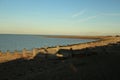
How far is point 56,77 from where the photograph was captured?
1367cm

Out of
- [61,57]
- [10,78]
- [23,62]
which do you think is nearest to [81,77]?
[10,78]

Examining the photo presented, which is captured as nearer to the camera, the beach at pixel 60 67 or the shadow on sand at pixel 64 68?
the shadow on sand at pixel 64 68

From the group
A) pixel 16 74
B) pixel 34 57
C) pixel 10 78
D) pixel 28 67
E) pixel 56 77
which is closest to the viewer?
pixel 56 77

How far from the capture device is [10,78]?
15.6 m

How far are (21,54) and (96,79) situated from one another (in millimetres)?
13306

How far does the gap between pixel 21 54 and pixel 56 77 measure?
11100mm

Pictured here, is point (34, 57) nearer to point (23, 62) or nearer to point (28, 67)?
point (23, 62)

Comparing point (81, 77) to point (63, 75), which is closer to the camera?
point (81, 77)

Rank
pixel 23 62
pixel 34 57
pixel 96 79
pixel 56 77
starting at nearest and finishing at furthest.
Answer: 1. pixel 96 79
2. pixel 56 77
3. pixel 23 62
4. pixel 34 57

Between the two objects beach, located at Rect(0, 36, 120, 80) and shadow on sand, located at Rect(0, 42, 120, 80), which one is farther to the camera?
beach, located at Rect(0, 36, 120, 80)

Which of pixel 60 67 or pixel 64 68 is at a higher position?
pixel 64 68

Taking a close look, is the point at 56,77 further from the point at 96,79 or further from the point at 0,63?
the point at 0,63

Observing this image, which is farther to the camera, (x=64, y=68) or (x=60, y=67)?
(x=60, y=67)

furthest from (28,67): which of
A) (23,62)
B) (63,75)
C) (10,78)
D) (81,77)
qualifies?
(81,77)
